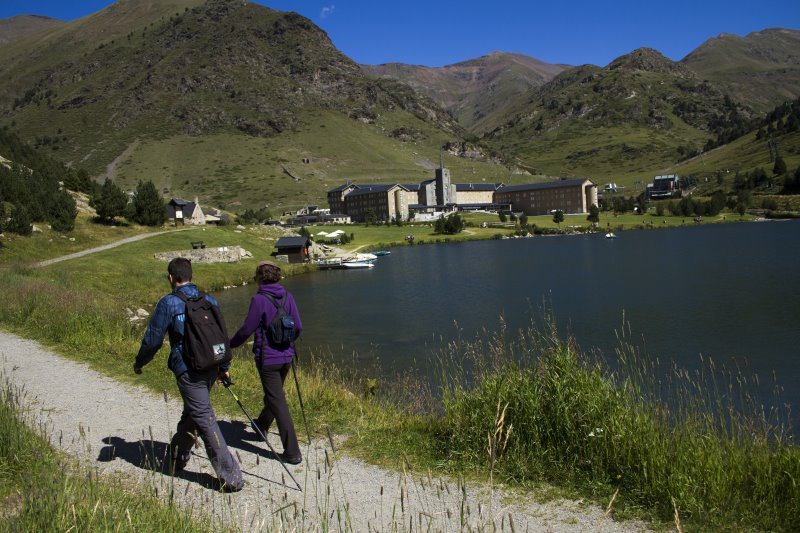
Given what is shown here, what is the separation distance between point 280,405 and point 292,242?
65.6 metres

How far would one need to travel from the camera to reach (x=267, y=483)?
22.1 ft

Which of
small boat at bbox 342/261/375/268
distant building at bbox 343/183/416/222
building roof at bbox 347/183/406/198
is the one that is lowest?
small boat at bbox 342/261/375/268

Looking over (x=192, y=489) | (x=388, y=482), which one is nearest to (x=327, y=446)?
(x=388, y=482)

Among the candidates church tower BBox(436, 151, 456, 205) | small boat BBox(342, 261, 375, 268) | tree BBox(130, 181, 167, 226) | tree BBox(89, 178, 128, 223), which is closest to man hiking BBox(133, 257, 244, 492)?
tree BBox(89, 178, 128, 223)

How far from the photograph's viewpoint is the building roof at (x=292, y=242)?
71375 millimetres

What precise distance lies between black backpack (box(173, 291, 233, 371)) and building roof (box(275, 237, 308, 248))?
215ft

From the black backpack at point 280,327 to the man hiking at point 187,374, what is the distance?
80 cm

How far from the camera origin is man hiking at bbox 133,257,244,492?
6531 mm

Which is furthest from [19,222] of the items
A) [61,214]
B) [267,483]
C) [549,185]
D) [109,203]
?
[549,185]

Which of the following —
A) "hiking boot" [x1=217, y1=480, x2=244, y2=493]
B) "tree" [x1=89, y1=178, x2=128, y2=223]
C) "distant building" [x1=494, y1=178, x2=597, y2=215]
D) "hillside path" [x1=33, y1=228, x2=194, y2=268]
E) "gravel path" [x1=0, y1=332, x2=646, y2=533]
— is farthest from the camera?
"distant building" [x1=494, y1=178, x2=597, y2=215]

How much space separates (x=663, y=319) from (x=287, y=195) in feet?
483

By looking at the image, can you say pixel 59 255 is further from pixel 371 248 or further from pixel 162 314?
pixel 371 248

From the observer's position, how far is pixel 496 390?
8422 mm

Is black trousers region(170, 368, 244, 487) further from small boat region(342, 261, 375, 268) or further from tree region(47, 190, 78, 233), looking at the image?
small boat region(342, 261, 375, 268)
